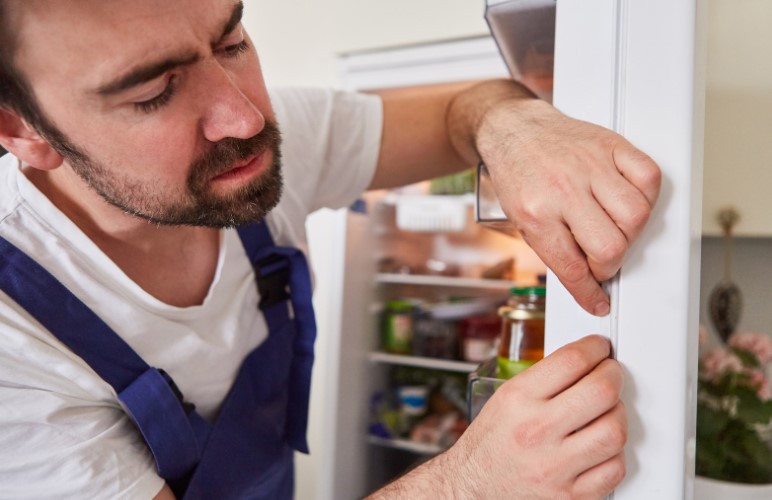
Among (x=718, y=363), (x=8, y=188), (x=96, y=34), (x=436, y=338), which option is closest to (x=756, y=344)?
(x=718, y=363)

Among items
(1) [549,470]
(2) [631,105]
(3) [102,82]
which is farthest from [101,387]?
(2) [631,105]

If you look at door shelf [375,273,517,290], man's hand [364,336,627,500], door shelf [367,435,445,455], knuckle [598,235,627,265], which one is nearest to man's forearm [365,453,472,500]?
man's hand [364,336,627,500]

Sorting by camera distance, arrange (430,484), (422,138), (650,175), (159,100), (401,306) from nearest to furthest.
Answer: (650,175) < (430,484) < (159,100) < (422,138) < (401,306)

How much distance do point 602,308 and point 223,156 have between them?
0.47 m

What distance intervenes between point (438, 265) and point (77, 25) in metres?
1.92

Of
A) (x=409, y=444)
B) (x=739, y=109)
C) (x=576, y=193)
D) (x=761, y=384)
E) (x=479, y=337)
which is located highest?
(x=739, y=109)

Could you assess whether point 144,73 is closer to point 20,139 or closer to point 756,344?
point 20,139

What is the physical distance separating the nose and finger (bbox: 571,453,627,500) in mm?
488

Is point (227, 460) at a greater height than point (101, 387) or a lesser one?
lesser

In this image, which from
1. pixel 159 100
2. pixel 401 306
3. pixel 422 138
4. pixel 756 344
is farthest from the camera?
pixel 401 306

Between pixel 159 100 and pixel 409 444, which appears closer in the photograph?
pixel 159 100

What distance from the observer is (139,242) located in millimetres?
802

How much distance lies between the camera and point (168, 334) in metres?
0.76

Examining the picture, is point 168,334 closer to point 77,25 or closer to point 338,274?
point 77,25
